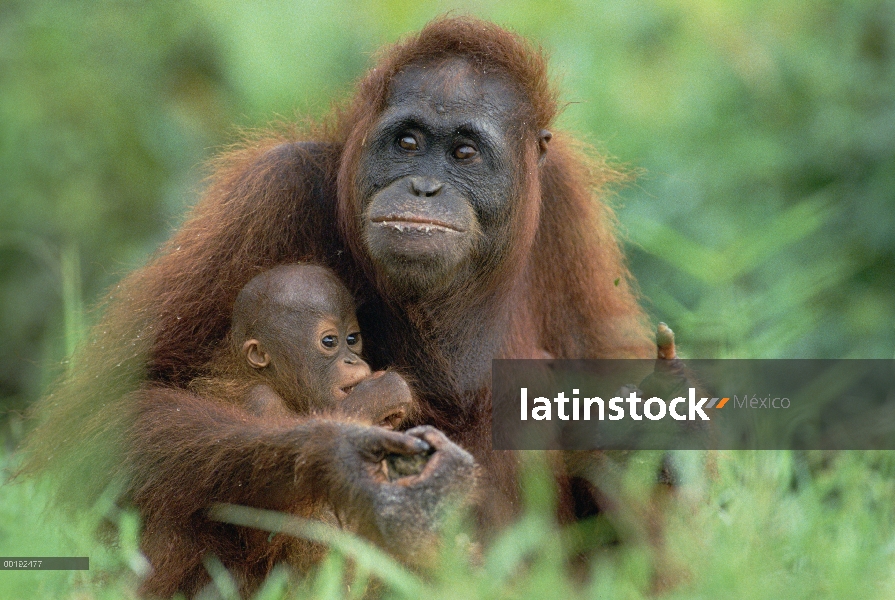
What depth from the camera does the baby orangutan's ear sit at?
3.96 metres

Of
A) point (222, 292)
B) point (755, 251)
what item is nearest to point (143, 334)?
point (222, 292)

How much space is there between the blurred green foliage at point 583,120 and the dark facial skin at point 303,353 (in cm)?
164

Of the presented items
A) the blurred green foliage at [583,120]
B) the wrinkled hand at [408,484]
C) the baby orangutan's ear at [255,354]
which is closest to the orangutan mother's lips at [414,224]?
the baby orangutan's ear at [255,354]

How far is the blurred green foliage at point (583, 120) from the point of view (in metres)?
6.34

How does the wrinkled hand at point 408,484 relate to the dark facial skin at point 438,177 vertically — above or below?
below

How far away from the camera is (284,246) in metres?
4.24

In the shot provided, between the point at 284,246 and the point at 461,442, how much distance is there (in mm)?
953

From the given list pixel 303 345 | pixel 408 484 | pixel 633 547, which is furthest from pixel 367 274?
pixel 633 547

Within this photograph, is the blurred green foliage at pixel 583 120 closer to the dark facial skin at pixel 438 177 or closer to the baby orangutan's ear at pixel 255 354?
the dark facial skin at pixel 438 177

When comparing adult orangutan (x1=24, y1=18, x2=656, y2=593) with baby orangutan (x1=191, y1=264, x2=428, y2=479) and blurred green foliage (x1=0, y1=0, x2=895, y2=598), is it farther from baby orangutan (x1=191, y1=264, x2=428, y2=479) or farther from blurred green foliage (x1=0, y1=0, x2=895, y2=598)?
blurred green foliage (x1=0, y1=0, x2=895, y2=598)

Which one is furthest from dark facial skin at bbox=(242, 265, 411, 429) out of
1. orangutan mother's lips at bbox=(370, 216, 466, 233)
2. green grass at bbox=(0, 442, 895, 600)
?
green grass at bbox=(0, 442, 895, 600)

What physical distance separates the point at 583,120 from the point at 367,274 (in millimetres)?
2854

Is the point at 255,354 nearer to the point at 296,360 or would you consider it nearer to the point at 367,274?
the point at 296,360

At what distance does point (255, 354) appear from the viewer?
3.98 meters
